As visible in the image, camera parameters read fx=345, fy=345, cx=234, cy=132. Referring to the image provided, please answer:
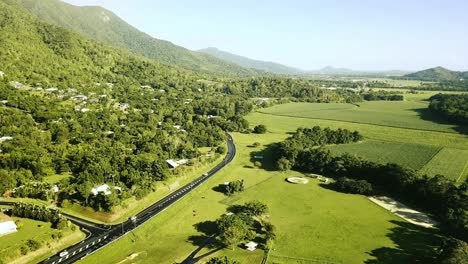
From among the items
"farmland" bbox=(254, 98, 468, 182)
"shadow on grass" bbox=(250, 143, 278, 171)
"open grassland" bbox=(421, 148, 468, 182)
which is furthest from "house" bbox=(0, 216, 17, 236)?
"open grassland" bbox=(421, 148, 468, 182)

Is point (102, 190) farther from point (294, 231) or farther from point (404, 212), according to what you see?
point (404, 212)

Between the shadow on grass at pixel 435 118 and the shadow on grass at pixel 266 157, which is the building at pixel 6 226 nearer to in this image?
the shadow on grass at pixel 266 157

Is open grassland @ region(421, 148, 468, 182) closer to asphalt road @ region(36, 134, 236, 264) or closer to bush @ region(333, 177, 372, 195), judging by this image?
bush @ region(333, 177, 372, 195)

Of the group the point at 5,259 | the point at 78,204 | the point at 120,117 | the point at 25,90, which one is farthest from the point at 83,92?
the point at 5,259

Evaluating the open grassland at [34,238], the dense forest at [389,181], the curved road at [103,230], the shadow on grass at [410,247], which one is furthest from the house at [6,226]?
the dense forest at [389,181]

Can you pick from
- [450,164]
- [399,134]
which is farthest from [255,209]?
[399,134]
